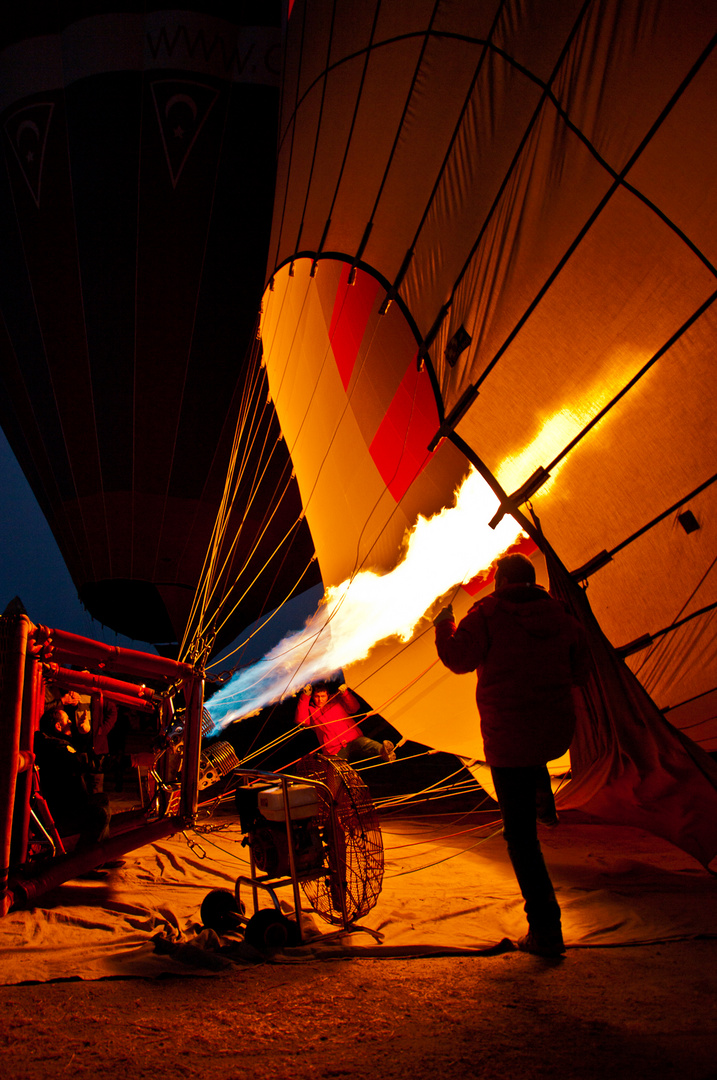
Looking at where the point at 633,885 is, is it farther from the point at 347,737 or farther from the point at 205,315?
the point at 205,315

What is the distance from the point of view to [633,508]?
8.57ft

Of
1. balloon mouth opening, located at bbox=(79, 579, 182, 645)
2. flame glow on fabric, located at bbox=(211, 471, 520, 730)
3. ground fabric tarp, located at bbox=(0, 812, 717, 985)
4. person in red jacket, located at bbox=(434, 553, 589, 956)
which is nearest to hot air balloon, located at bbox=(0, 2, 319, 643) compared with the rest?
balloon mouth opening, located at bbox=(79, 579, 182, 645)

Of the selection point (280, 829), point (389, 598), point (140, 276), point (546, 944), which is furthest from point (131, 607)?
point (546, 944)

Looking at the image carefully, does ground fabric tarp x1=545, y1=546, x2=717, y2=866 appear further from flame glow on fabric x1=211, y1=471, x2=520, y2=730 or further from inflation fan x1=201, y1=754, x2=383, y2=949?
flame glow on fabric x1=211, y1=471, x2=520, y2=730

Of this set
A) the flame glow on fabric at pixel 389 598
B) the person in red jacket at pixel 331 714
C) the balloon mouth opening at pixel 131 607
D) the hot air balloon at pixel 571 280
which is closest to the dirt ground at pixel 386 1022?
the hot air balloon at pixel 571 280

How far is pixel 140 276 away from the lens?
8125mm

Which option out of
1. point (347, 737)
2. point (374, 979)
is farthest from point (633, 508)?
point (347, 737)

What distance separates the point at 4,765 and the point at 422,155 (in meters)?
3.11

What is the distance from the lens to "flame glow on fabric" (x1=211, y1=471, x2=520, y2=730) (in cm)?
355

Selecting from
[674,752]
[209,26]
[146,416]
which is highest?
[209,26]

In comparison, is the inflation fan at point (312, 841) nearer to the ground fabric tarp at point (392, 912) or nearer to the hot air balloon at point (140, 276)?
the ground fabric tarp at point (392, 912)

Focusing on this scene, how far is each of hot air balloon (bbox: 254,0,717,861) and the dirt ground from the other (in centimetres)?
83

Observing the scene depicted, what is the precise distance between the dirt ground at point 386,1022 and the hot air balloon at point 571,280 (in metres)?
0.83

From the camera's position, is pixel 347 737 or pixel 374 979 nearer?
pixel 374 979
